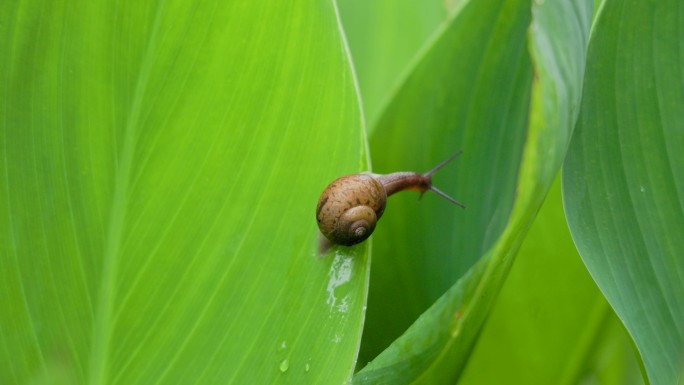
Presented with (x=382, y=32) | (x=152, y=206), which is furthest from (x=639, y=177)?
(x=382, y=32)

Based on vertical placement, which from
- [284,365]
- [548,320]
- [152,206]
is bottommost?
[548,320]

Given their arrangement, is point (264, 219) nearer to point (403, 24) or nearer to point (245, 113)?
point (245, 113)

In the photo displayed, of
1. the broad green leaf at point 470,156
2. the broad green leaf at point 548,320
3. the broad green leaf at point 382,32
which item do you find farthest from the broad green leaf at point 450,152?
the broad green leaf at point 382,32

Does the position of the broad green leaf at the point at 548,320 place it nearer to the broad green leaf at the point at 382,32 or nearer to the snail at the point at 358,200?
the snail at the point at 358,200

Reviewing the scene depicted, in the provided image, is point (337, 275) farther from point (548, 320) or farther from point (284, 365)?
point (548, 320)

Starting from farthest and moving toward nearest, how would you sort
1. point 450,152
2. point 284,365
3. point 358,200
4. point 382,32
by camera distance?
point 382,32 < point 450,152 < point 358,200 < point 284,365

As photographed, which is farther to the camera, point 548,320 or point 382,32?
point 382,32

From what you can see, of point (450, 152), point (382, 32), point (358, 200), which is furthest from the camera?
point (382, 32)
